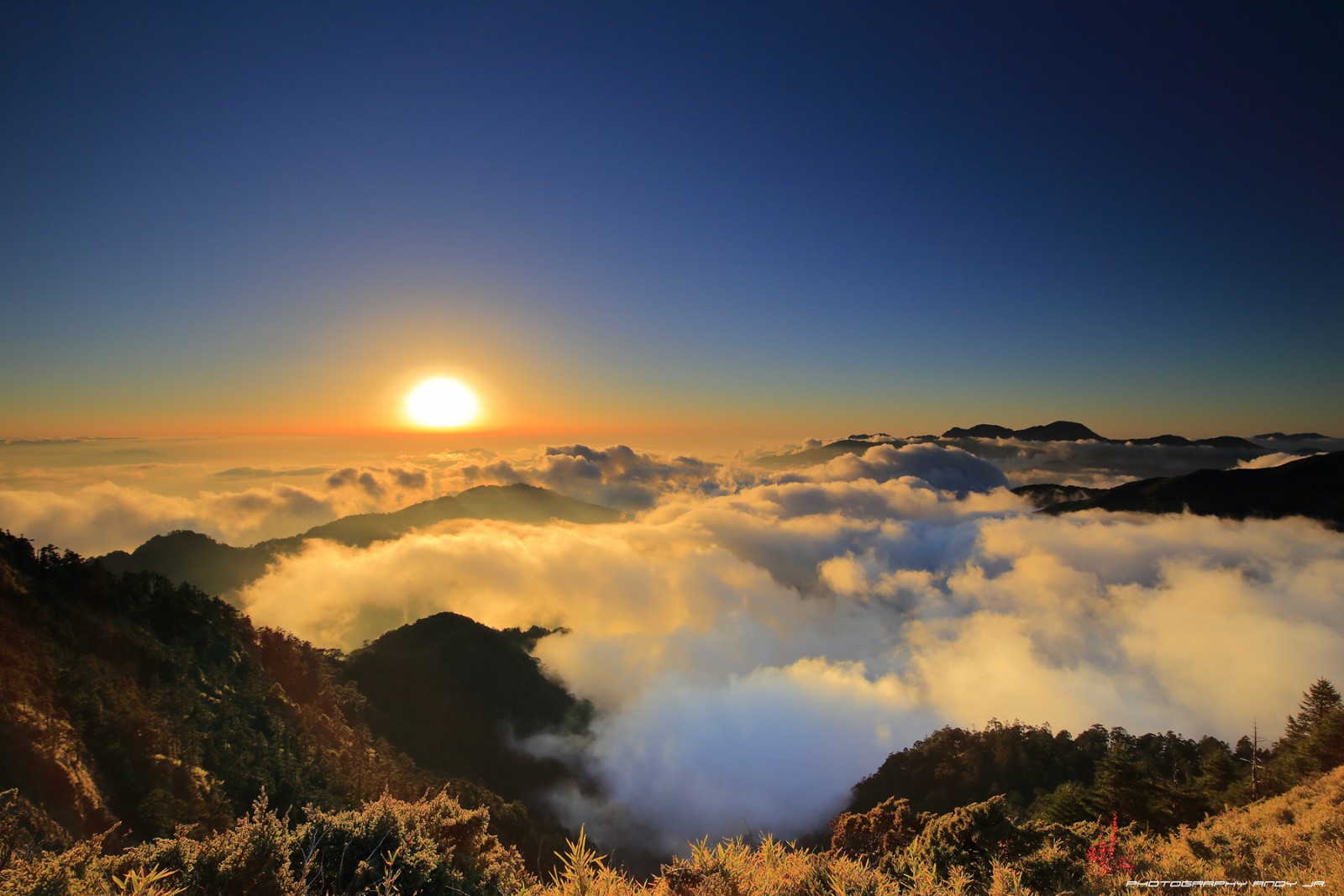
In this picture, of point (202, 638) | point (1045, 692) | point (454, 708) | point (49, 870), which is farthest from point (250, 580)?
point (1045, 692)

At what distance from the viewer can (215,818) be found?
22.8 m

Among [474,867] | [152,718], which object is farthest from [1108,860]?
[152,718]

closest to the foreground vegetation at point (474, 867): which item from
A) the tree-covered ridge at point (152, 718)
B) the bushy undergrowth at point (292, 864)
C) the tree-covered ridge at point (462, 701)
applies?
the bushy undergrowth at point (292, 864)

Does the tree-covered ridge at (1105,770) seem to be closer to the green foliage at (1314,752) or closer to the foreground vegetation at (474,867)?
the green foliage at (1314,752)

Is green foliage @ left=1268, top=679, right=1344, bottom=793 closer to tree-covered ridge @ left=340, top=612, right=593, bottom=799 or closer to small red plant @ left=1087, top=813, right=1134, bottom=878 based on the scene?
small red plant @ left=1087, top=813, right=1134, bottom=878

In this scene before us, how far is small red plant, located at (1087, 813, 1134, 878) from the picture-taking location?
9.49 meters

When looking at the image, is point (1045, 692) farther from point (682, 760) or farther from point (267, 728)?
point (267, 728)

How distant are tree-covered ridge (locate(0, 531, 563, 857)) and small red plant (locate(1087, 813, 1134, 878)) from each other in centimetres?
1950

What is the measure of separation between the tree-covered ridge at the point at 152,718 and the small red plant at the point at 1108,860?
19.5 meters

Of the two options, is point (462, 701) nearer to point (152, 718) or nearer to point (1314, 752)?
point (152, 718)

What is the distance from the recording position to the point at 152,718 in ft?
83.1

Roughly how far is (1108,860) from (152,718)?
37583mm

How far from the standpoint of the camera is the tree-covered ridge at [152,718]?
65.0ft

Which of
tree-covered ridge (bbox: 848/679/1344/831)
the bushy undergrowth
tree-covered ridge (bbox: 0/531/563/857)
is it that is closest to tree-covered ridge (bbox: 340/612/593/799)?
tree-covered ridge (bbox: 0/531/563/857)
